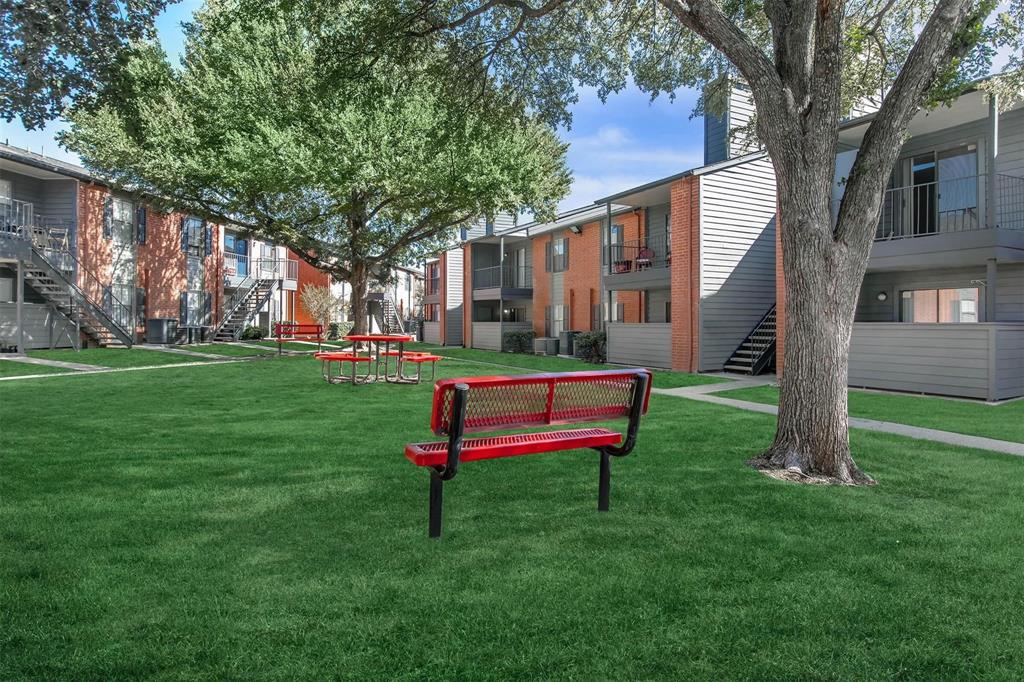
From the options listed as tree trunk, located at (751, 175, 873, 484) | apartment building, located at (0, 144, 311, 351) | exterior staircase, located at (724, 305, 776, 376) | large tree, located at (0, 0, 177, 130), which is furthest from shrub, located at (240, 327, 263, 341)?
tree trunk, located at (751, 175, 873, 484)

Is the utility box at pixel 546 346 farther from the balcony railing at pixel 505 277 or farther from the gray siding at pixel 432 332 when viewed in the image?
the gray siding at pixel 432 332

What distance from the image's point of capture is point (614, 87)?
480 inches

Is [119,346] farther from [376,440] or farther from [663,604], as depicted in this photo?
[663,604]

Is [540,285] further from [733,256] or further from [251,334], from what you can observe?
[251,334]

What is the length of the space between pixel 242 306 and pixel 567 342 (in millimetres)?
20736

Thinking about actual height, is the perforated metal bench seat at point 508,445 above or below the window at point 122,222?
below

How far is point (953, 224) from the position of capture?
16672 millimetres

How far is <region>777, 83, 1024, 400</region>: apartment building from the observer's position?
1402cm

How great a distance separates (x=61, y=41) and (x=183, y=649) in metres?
6.06

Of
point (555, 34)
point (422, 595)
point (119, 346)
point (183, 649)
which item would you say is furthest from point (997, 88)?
point (119, 346)

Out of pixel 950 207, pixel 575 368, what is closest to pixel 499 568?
pixel 950 207

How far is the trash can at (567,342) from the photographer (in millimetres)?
28953

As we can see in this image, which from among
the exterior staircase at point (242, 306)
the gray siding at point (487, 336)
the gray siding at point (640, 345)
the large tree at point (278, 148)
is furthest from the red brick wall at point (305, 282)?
the gray siding at point (640, 345)

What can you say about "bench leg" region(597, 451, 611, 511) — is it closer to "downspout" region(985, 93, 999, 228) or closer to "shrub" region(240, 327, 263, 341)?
"downspout" region(985, 93, 999, 228)
